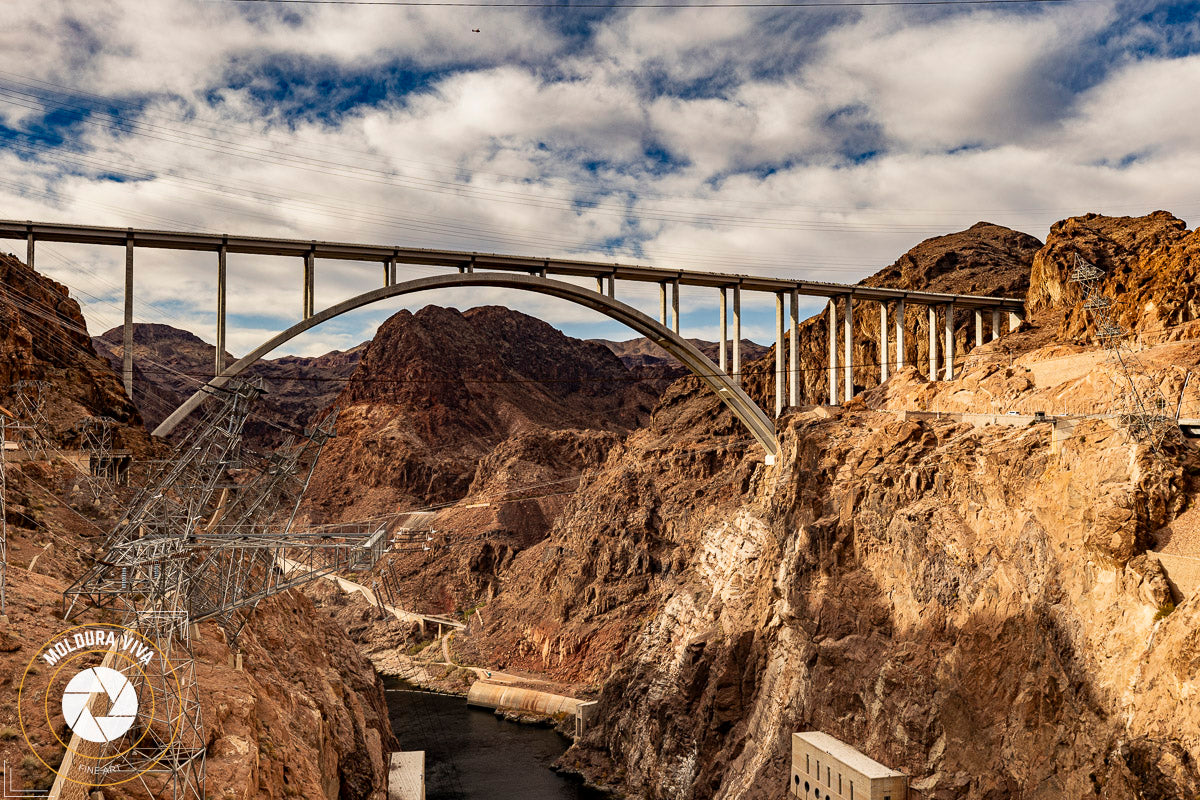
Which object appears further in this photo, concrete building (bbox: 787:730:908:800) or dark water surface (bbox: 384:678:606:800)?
dark water surface (bbox: 384:678:606:800)

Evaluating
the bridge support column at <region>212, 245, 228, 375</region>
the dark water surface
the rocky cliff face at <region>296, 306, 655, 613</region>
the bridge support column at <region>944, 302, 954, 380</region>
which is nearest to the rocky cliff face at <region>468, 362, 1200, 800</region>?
the dark water surface

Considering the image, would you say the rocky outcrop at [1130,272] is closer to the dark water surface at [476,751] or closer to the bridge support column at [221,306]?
the dark water surface at [476,751]

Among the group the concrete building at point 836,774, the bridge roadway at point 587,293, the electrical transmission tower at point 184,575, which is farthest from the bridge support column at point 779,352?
Result: the electrical transmission tower at point 184,575

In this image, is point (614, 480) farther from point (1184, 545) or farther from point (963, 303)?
point (1184, 545)

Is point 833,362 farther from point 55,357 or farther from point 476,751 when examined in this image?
point 55,357

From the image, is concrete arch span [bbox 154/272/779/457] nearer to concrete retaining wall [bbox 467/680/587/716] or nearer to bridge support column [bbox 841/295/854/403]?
bridge support column [bbox 841/295/854/403]

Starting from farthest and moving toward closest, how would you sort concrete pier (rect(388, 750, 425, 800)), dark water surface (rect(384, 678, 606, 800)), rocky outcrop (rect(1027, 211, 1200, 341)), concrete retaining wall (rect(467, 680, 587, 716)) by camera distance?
concrete retaining wall (rect(467, 680, 587, 716)), dark water surface (rect(384, 678, 606, 800)), rocky outcrop (rect(1027, 211, 1200, 341)), concrete pier (rect(388, 750, 425, 800))

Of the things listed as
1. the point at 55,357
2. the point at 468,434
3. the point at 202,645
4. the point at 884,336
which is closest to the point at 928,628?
the point at 884,336
